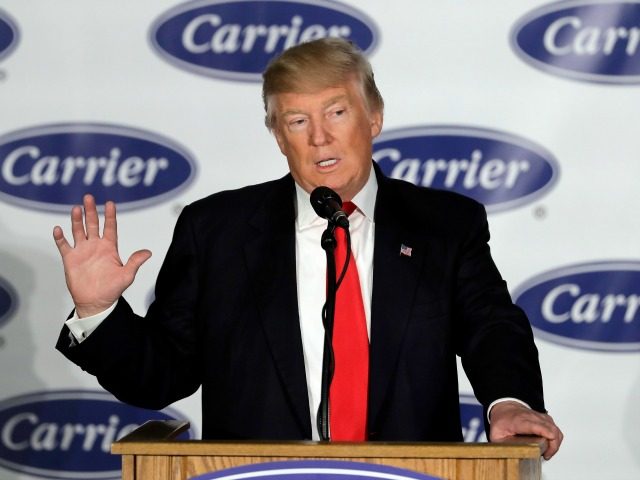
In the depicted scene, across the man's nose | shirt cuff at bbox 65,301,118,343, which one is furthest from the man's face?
shirt cuff at bbox 65,301,118,343

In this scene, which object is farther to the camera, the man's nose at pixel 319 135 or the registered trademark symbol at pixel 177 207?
the registered trademark symbol at pixel 177 207

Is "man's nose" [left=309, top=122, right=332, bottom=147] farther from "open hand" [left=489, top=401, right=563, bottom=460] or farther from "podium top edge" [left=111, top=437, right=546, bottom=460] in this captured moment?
"podium top edge" [left=111, top=437, right=546, bottom=460]

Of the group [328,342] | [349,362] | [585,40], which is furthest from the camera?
[585,40]

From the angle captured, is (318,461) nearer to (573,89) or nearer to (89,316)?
(89,316)

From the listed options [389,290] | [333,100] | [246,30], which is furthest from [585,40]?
[389,290]

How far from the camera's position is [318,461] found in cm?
192

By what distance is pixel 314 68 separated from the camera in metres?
2.65

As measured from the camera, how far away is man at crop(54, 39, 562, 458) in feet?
8.24

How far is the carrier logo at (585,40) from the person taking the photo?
358cm

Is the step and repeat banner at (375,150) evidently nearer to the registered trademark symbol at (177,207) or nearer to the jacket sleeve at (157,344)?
the registered trademark symbol at (177,207)

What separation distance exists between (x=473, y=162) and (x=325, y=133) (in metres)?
1.08

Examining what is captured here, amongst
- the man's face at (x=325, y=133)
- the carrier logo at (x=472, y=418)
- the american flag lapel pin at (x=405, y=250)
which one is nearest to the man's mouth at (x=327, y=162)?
the man's face at (x=325, y=133)

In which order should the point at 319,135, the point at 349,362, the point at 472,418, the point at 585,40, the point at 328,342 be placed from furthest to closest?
1. the point at 472,418
2. the point at 585,40
3. the point at 319,135
4. the point at 349,362
5. the point at 328,342

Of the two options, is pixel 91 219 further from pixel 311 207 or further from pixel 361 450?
pixel 361 450
